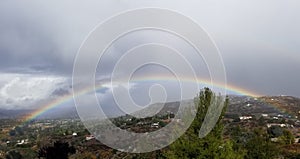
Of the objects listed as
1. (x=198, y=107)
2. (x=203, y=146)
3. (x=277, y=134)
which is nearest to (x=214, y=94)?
(x=198, y=107)

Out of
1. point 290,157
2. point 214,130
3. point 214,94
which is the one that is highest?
point 214,94

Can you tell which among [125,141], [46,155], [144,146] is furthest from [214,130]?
[125,141]

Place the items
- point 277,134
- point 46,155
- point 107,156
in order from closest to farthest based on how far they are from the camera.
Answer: point 46,155
point 107,156
point 277,134

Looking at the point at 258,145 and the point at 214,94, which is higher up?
the point at 214,94

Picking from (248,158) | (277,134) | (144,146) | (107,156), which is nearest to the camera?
(248,158)

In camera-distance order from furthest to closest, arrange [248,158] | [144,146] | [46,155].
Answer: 1. [144,146]
2. [248,158]
3. [46,155]

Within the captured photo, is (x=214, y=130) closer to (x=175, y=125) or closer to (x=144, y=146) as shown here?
(x=175, y=125)

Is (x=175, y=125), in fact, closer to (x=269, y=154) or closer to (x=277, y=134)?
(x=269, y=154)

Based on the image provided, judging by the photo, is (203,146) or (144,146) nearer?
(203,146)

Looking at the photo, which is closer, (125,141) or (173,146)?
(173,146)
